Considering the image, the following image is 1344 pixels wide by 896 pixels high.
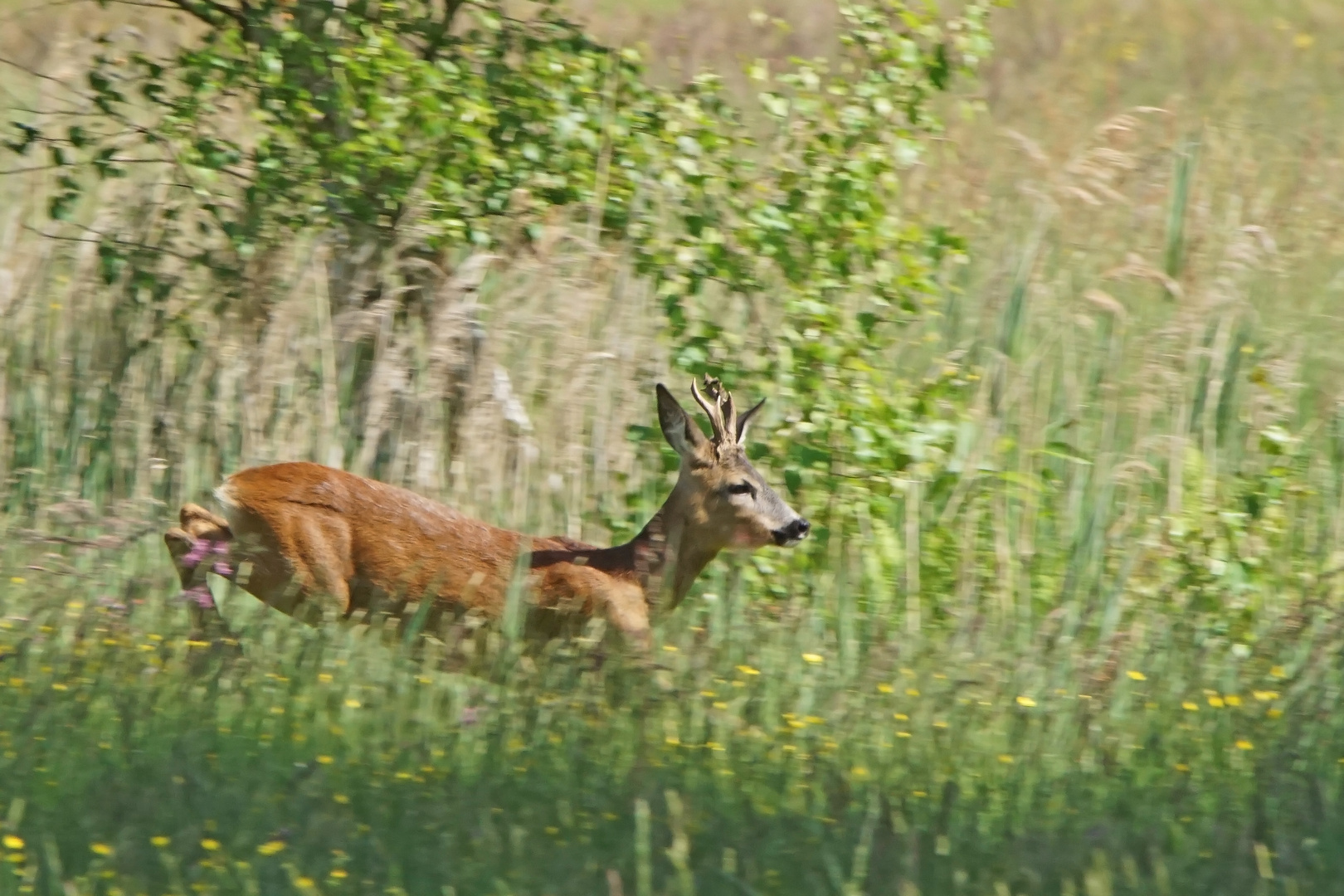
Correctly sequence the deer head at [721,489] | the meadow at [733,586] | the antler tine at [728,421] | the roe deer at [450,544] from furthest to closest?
1. the antler tine at [728,421]
2. the deer head at [721,489]
3. the roe deer at [450,544]
4. the meadow at [733,586]

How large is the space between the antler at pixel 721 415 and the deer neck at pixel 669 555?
0.86ft

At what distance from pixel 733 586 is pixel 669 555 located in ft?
1.85

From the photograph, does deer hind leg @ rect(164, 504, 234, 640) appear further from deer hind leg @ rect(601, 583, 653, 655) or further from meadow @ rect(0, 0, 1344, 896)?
deer hind leg @ rect(601, 583, 653, 655)

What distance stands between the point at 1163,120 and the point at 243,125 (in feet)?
22.9

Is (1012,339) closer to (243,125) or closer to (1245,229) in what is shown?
(1245,229)

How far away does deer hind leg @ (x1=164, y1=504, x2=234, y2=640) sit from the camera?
4.90m

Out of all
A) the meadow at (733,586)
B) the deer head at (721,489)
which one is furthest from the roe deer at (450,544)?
the meadow at (733,586)

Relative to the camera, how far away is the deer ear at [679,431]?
5.97 metres

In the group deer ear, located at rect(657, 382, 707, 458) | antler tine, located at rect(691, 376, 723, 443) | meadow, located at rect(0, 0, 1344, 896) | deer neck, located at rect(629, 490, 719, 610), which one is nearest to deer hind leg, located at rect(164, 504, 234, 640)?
meadow, located at rect(0, 0, 1344, 896)

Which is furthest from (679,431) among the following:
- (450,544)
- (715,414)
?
(450,544)

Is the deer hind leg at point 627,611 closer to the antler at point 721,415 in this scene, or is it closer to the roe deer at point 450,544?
the roe deer at point 450,544

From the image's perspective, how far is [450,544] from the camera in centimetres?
572

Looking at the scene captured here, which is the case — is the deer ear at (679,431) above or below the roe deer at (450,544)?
above

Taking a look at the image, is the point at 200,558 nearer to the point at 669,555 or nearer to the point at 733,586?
the point at 669,555
